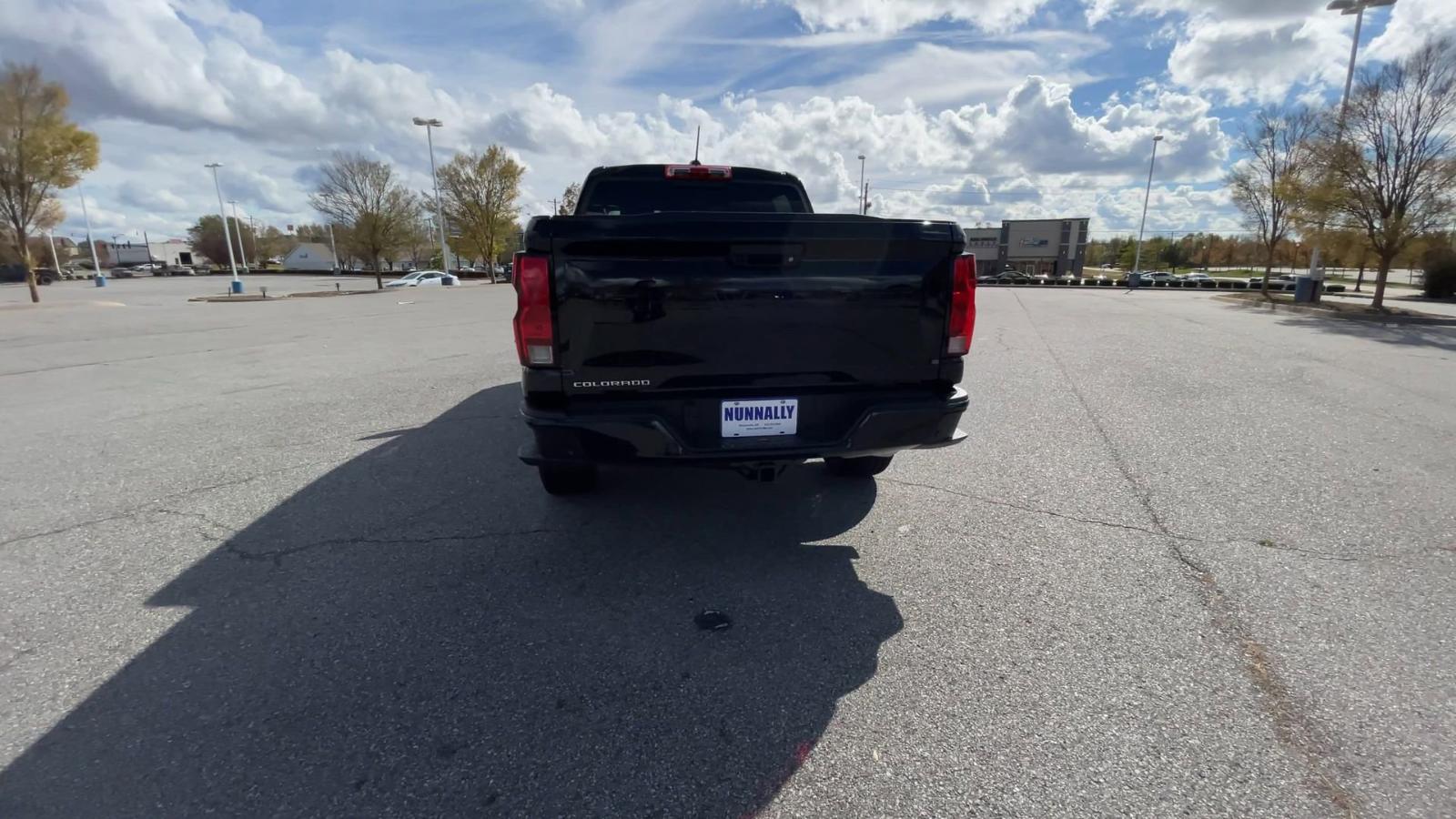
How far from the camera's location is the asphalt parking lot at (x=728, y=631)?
200cm

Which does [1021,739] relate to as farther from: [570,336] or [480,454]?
[480,454]

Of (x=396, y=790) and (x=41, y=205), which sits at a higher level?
(x=41, y=205)

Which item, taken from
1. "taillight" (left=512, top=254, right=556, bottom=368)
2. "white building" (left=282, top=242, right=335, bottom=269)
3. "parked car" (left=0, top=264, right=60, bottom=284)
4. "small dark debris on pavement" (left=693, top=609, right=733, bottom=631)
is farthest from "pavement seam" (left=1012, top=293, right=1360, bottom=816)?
"white building" (left=282, top=242, right=335, bottom=269)

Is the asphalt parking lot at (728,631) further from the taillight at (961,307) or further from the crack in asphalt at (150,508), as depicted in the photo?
the taillight at (961,307)

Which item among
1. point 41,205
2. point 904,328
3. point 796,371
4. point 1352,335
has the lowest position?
point 1352,335

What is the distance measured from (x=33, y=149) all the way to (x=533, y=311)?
32797 mm

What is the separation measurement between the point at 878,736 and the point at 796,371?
1.55m

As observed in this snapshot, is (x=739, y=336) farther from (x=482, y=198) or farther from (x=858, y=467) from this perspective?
(x=482, y=198)

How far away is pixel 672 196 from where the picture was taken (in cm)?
488

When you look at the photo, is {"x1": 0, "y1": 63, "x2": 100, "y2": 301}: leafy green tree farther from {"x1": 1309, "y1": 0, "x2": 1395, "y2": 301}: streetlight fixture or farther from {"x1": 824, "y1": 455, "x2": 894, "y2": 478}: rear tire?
{"x1": 1309, "y1": 0, "x2": 1395, "y2": 301}: streetlight fixture

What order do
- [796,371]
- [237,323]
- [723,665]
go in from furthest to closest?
[237,323] → [796,371] → [723,665]

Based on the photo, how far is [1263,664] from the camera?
256 cm

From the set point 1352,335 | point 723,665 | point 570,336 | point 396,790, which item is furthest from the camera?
point 1352,335

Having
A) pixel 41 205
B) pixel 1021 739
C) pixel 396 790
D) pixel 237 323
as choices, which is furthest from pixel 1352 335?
pixel 41 205
